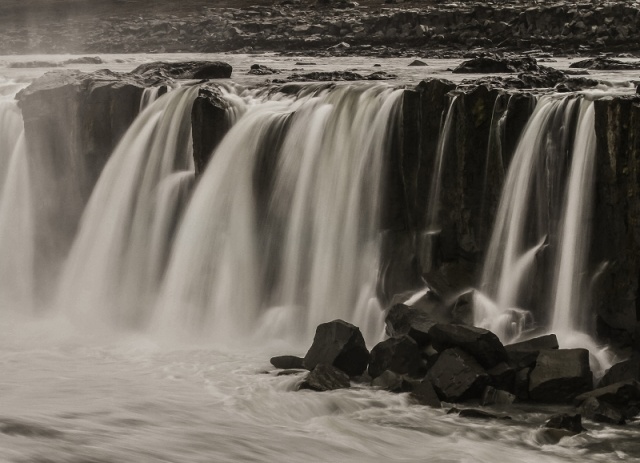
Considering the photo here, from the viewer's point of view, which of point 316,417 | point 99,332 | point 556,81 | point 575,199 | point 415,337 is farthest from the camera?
point 556,81

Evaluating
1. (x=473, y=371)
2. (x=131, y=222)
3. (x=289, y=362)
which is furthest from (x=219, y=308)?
(x=473, y=371)

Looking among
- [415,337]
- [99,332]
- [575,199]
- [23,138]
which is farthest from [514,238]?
[23,138]

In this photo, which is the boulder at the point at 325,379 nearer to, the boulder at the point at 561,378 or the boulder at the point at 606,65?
the boulder at the point at 561,378

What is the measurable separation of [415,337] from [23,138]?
10.5m

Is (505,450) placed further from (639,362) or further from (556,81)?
(556,81)

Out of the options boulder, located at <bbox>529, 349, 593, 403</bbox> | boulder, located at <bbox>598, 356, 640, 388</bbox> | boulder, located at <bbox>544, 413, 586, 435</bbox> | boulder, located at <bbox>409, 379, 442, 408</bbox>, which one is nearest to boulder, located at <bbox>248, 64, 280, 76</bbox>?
boulder, located at <bbox>409, 379, 442, 408</bbox>

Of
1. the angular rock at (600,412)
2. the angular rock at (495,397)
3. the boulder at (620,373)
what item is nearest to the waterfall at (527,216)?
the boulder at (620,373)

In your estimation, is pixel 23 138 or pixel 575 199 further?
pixel 23 138

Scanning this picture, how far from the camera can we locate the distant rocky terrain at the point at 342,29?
35.2 meters

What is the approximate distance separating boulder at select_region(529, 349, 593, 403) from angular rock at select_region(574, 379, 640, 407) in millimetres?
394

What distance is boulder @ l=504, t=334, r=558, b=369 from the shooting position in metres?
12.3

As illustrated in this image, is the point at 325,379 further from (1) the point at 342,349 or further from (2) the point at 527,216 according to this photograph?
(2) the point at 527,216

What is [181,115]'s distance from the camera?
18109 mm

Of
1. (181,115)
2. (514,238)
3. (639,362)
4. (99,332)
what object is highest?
(181,115)
